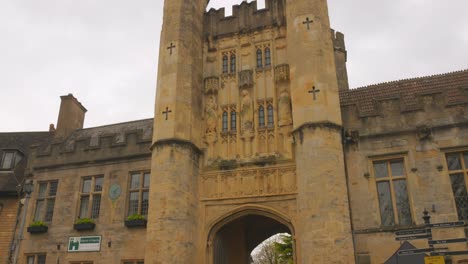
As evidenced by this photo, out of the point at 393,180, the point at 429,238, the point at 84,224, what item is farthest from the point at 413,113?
the point at 84,224

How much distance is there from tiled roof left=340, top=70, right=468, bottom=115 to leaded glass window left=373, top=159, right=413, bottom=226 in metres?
2.08

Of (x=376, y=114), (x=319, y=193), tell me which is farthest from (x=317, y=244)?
(x=376, y=114)

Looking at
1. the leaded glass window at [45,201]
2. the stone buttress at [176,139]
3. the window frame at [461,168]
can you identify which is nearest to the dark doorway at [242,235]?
the stone buttress at [176,139]

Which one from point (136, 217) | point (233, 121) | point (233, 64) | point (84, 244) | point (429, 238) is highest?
point (233, 64)

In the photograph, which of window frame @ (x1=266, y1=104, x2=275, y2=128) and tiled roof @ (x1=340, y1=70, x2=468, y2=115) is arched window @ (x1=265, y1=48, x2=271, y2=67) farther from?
tiled roof @ (x1=340, y1=70, x2=468, y2=115)

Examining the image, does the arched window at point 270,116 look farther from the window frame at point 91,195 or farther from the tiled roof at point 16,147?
the tiled roof at point 16,147

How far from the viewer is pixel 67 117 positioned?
22.9m

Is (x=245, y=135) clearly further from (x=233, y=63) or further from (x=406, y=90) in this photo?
(x=406, y=90)

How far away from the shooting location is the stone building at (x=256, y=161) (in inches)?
538

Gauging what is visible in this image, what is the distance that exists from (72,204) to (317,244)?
11202 mm

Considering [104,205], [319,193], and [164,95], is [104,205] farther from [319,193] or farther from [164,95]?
[319,193]

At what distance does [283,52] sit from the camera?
17062 millimetres

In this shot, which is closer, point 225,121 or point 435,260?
point 435,260

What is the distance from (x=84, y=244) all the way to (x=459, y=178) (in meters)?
14.4
